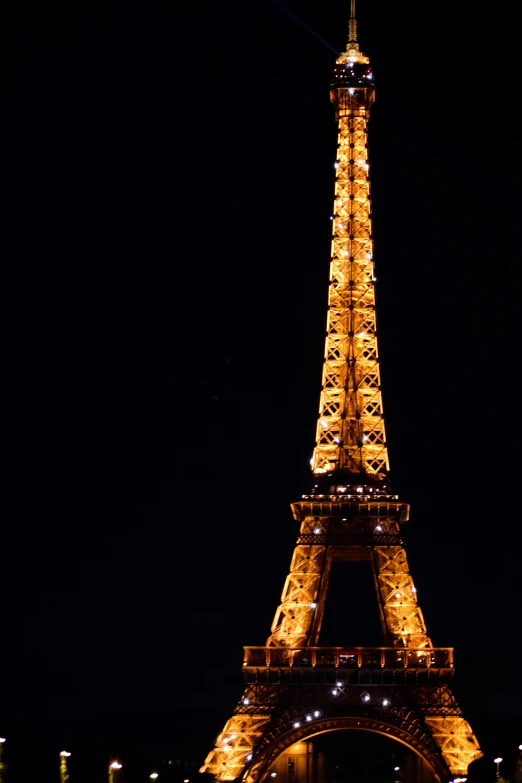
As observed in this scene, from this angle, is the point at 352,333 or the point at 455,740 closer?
the point at 455,740

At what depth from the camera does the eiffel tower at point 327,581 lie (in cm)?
7669

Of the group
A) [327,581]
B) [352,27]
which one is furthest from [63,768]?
[352,27]

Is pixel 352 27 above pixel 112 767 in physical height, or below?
above

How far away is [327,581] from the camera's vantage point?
81500mm

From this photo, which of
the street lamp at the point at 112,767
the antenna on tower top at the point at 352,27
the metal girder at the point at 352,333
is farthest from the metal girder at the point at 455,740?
the antenna on tower top at the point at 352,27

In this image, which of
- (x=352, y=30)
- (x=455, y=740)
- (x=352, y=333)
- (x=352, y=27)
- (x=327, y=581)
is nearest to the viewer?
(x=455, y=740)

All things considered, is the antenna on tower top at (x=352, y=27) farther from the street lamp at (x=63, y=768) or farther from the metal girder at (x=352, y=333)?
the street lamp at (x=63, y=768)

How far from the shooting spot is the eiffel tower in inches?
3019

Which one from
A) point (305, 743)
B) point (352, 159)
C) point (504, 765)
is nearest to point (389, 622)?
point (504, 765)

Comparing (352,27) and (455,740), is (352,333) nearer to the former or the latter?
(352,27)

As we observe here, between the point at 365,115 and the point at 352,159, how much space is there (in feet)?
7.42

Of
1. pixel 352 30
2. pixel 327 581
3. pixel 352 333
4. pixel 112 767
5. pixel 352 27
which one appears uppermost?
pixel 352 27

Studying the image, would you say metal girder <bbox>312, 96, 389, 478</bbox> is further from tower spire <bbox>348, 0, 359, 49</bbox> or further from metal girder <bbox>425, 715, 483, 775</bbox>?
metal girder <bbox>425, 715, 483, 775</bbox>

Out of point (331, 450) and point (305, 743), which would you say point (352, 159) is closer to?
point (331, 450)
